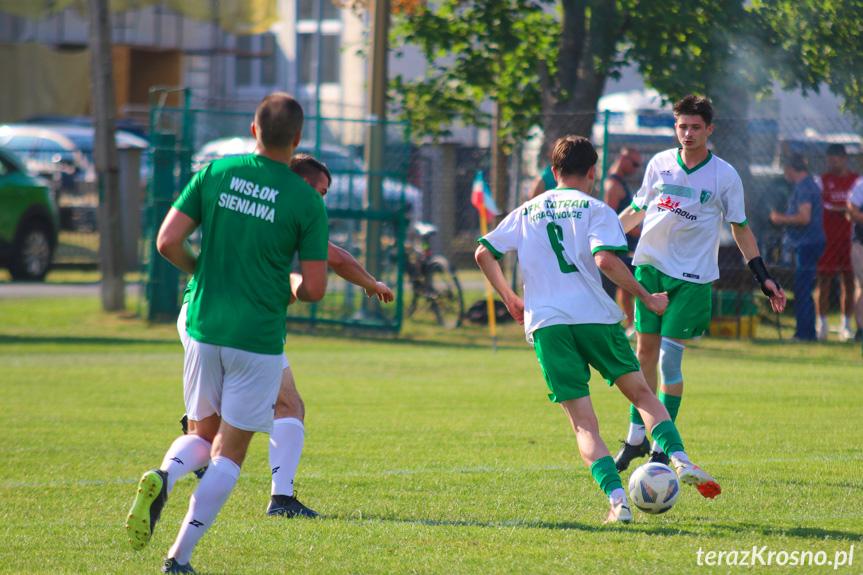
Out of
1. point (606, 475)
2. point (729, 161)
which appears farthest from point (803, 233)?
point (606, 475)

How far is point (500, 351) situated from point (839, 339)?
178 inches

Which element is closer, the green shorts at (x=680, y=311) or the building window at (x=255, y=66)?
the green shorts at (x=680, y=311)

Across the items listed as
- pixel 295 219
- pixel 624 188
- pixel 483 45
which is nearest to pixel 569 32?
pixel 483 45

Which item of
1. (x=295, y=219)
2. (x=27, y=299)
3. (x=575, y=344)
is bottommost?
(x=27, y=299)

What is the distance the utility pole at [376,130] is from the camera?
49.8ft

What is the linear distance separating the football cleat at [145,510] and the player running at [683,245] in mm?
3065

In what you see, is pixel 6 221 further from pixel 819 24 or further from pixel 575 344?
pixel 575 344

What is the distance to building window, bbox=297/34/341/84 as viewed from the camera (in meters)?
43.3

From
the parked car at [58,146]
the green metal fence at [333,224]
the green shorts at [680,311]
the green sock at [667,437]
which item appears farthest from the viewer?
the parked car at [58,146]

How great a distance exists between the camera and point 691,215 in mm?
6215

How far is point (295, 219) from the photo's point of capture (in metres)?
4.04

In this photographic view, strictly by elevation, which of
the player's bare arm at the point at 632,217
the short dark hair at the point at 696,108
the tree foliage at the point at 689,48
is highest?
the tree foliage at the point at 689,48

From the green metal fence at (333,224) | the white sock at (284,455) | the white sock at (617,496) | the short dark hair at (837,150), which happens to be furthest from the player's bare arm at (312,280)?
the short dark hair at (837,150)

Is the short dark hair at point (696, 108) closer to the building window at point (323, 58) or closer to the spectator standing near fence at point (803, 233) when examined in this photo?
the spectator standing near fence at point (803, 233)
